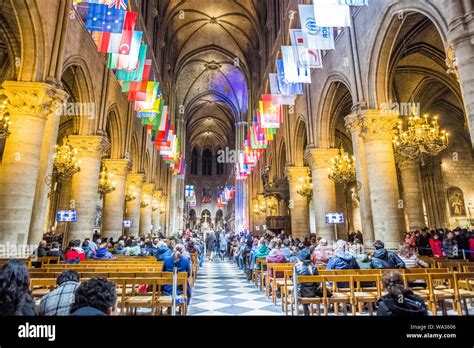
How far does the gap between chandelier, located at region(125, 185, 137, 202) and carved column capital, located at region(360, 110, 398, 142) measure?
1246 centimetres

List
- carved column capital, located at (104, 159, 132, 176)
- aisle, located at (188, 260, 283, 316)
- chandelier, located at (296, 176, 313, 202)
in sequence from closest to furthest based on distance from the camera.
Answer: aisle, located at (188, 260, 283, 316) → carved column capital, located at (104, 159, 132, 176) → chandelier, located at (296, 176, 313, 202)

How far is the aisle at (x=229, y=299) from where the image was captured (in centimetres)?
532

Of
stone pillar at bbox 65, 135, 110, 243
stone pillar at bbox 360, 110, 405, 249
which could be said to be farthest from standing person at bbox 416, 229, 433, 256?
stone pillar at bbox 65, 135, 110, 243

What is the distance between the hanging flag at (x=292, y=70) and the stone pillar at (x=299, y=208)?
5533 millimetres

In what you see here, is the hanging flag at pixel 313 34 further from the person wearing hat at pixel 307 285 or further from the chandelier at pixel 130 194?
the chandelier at pixel 130 194

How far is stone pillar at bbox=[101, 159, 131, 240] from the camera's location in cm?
1312

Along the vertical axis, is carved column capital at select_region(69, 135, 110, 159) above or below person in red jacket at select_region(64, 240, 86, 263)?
above

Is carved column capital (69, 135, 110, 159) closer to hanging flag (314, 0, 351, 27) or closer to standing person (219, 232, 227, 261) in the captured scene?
hanging flag (314, 0, 351, 27)

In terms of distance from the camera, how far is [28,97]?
6801mm

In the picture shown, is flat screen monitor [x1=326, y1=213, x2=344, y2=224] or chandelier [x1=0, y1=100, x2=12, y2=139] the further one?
flat screen monitor [x1=326, y1=213, x2=344, y2=224]

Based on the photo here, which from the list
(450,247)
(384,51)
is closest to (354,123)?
(384,51)

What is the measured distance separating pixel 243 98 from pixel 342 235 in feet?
76.5

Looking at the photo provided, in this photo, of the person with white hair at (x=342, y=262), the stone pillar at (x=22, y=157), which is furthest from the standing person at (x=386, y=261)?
the stone pillar at (x=22, y=157)
